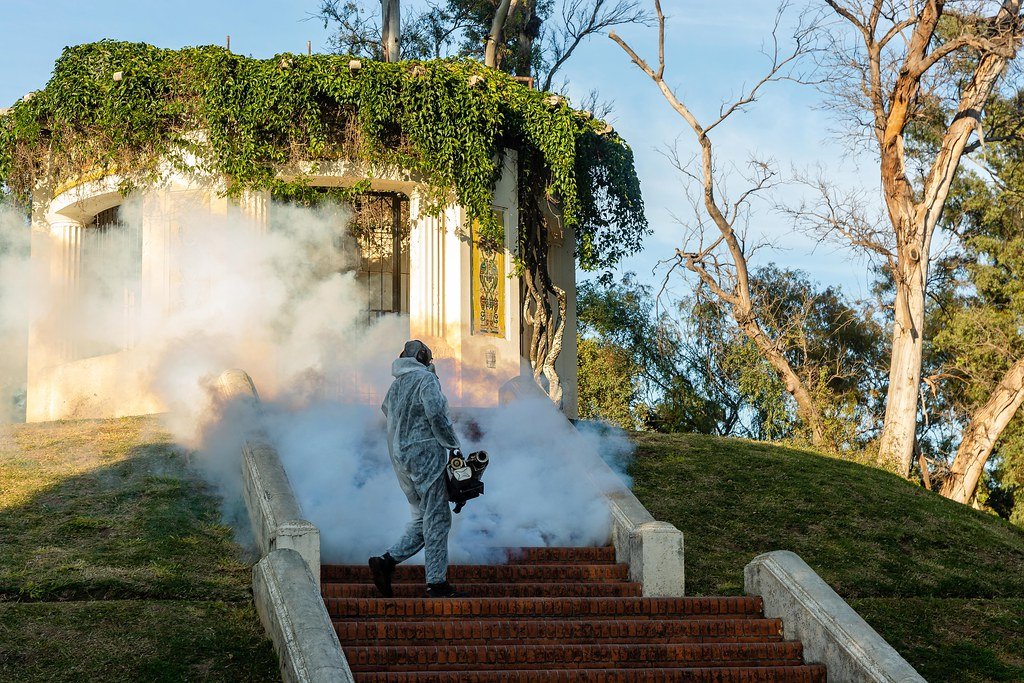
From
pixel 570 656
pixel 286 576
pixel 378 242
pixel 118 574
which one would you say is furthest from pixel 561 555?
pixel 378 242

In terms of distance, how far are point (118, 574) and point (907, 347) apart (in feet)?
57.8

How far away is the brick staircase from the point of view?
7.39 meters

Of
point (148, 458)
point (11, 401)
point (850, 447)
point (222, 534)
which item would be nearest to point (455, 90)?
point (148, 458)

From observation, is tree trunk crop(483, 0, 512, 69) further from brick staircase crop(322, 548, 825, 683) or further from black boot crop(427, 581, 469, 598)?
black boot crop(427, 581, 469, 598)

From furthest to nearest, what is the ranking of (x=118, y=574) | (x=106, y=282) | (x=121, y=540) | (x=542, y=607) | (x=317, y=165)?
(x=106, y=282), (x=317, y=165), (x=121, y=540), (x=118, y=574), (x=542, y=607)

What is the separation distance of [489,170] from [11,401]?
14.5 meters

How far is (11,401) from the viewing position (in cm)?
2500

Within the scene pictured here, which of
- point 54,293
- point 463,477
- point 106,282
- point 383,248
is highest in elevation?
point 383,248

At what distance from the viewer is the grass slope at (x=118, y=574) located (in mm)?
7266

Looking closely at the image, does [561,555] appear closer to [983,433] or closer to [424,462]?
[424,462]

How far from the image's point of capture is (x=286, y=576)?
756cm

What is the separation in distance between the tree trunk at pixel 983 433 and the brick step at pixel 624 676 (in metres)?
17.9

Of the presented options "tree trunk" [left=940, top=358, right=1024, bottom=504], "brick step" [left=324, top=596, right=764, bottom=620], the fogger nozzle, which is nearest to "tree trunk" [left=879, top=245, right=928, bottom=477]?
"tree trunk" [left=940, top=358, right=1024, bottom=504]

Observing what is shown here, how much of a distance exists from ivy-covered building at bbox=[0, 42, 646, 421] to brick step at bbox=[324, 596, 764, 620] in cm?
676
